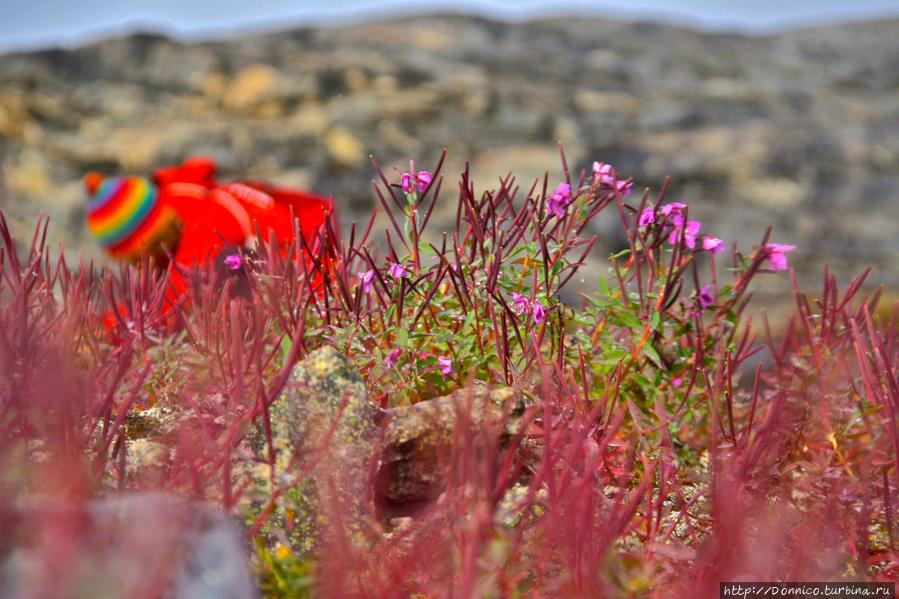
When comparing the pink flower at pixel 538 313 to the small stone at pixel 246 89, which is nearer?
the pink flower at pixel 538 313

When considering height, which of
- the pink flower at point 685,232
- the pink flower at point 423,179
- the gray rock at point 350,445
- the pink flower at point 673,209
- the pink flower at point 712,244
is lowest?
the gray rock at point 350,445

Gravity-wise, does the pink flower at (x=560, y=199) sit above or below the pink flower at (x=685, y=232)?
above

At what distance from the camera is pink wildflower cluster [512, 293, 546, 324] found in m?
0.71

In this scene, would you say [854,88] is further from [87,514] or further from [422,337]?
[87,514]

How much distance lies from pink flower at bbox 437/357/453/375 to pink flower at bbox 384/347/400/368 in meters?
0.05

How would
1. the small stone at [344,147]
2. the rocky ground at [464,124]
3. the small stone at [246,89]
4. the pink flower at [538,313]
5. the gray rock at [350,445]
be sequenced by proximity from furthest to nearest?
the small stone at [246,89]
the small stone at [344,147]
the rocky ground at [464,124]
the pink flower at [538,313]
the gray rock at [350,445]

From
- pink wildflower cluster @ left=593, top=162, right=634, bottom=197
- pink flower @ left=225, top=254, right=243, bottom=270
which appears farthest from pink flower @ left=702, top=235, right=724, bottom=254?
pink flower @ left=225, top=254, right=243, bottom=270

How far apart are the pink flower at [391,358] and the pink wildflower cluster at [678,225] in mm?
323

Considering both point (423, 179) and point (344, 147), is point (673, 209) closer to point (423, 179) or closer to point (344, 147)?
point (423, 179)

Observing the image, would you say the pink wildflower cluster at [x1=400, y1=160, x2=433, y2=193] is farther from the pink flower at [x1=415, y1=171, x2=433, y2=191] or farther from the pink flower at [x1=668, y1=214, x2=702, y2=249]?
the pink flower at [x1=668, y1=214, x2=702, y2=249]

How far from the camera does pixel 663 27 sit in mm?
4219

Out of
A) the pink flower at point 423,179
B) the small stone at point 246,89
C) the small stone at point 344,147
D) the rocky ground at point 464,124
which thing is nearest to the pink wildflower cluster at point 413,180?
the pink flower at point 423,179

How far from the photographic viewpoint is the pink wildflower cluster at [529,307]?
27.8 inches

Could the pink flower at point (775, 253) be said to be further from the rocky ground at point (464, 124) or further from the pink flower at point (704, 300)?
the rocky ground at point (464, 124)
